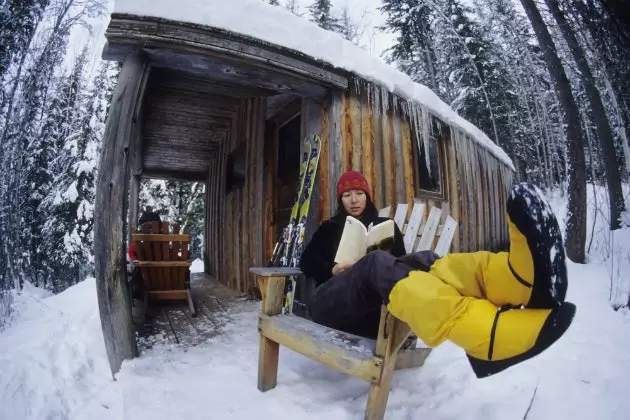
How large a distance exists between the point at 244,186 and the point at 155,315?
2573mm

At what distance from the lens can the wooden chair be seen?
4211mm

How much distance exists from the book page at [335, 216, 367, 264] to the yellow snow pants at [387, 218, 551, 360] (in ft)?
2.00

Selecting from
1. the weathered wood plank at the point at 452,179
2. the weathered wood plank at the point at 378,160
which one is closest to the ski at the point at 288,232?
the weathered wood plank at the point at 378,160

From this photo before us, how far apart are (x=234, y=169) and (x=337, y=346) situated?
227 inches

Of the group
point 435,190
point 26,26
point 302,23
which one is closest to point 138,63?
point 302,23

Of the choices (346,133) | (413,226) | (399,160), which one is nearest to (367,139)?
(346,133)

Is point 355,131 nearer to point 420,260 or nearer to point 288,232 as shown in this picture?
point 288,232

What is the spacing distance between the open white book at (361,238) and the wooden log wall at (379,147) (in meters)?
1.61

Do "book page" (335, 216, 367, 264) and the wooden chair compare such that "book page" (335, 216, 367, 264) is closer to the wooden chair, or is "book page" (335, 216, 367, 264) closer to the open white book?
the open white book

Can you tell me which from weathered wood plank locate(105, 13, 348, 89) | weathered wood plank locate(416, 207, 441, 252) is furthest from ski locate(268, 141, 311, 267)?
weathered wood plank locate(416, 207, 441, 252)

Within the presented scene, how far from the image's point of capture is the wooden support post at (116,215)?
93.7 inches

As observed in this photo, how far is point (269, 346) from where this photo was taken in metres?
2.03

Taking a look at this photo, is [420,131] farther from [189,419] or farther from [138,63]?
[189,419]

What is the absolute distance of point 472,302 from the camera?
3.36ft
